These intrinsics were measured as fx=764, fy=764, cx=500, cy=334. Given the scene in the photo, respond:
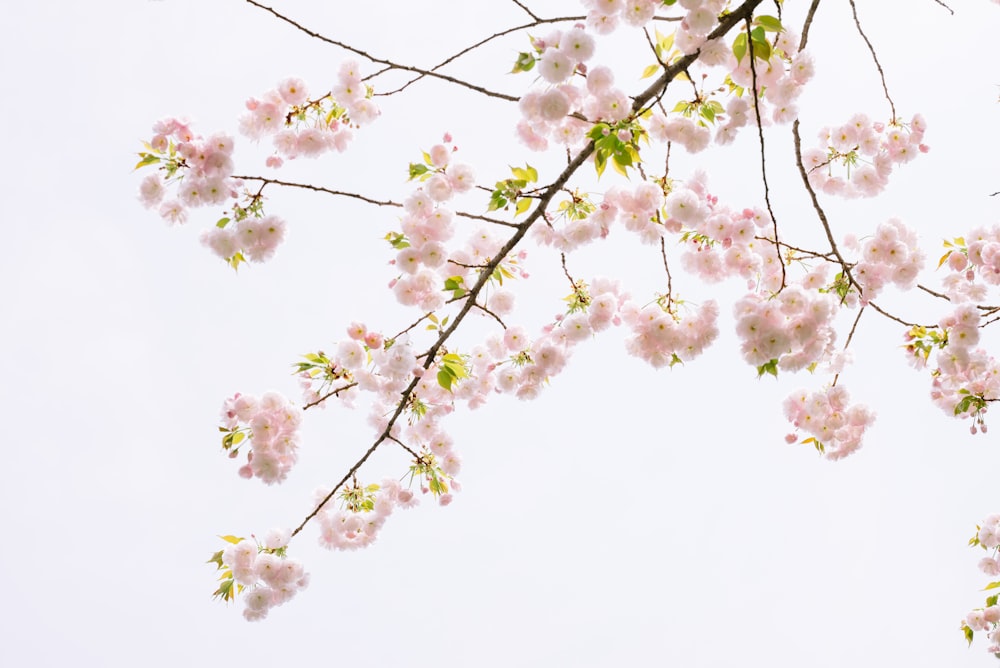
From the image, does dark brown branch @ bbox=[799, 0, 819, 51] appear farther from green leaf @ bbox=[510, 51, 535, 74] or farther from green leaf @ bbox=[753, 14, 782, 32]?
green leaf @ bbox=[510, 51, 535, 74]

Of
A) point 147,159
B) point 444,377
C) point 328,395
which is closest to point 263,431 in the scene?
point 328,395

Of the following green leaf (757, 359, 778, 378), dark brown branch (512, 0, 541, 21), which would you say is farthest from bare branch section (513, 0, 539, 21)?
green leaf (757, 359, 778, 378)

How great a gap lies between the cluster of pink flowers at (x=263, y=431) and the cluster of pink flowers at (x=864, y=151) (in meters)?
2.33

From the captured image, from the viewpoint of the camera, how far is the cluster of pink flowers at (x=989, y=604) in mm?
4227

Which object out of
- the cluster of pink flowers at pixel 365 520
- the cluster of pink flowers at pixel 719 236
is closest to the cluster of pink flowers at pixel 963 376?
the cluster of pink flowers at pixel 719 236

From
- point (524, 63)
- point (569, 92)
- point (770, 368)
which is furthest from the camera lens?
point (569, 92)

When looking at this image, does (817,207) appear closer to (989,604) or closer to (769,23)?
(769,23)

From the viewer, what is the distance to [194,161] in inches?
93.3

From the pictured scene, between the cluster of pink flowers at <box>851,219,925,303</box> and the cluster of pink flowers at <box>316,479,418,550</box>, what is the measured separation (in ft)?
6.36

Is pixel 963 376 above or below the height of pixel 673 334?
above

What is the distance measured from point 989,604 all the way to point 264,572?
13.2 ft

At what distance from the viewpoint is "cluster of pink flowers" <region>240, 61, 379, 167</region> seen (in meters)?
2.73

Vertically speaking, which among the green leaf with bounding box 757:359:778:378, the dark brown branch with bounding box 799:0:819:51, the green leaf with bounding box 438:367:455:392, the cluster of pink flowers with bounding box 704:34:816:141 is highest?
the dark brown branch with bounding box 799:0:819:51

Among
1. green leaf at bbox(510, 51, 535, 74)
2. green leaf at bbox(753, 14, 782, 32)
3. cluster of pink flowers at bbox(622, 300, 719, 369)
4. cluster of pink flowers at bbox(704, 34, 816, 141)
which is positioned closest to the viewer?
green leaf at bbox(753, 14, 782, 32)
